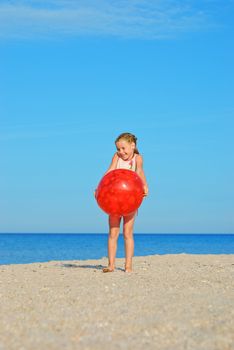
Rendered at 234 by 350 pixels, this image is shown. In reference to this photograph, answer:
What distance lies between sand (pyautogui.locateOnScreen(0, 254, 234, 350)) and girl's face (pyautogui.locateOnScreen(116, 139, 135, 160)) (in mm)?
1955

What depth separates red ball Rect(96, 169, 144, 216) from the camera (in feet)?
33.6

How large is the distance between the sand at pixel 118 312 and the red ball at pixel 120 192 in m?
1.06

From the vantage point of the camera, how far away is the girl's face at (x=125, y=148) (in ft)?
35.3

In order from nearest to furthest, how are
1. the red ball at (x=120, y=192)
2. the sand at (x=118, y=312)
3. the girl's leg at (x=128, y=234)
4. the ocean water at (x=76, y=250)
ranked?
1. the sand at (x=118, y=312)
2. the red ball at (x=120, y=192)
3. the girl's leg at (x=128, y=234)
4. the ocean water at (x=76, y=250)

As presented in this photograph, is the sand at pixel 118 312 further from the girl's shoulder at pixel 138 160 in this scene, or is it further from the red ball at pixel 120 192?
the girl's shoulder at pixel 138 160

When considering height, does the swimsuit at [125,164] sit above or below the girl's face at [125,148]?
below

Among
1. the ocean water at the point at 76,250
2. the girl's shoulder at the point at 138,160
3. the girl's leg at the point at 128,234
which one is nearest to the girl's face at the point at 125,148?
the girl's shoulder at the point at 138,160

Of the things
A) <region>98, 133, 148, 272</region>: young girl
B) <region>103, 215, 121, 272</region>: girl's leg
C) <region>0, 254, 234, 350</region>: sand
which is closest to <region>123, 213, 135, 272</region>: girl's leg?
<region>98, 133, 148, 272</region>: young girl

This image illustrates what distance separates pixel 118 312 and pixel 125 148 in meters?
4.45

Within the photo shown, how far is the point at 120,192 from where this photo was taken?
10.2 metres

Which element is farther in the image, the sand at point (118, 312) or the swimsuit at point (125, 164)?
the swimsuit at point (125, 164)

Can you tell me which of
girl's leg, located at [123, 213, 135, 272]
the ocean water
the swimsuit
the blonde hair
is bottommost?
girl's leg, located at [123, 213, 135, 272]

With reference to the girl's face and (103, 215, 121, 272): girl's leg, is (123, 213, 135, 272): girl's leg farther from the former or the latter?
the girl's face

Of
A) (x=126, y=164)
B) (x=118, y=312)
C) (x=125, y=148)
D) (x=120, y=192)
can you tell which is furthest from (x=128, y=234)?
(x=118, y=312)
